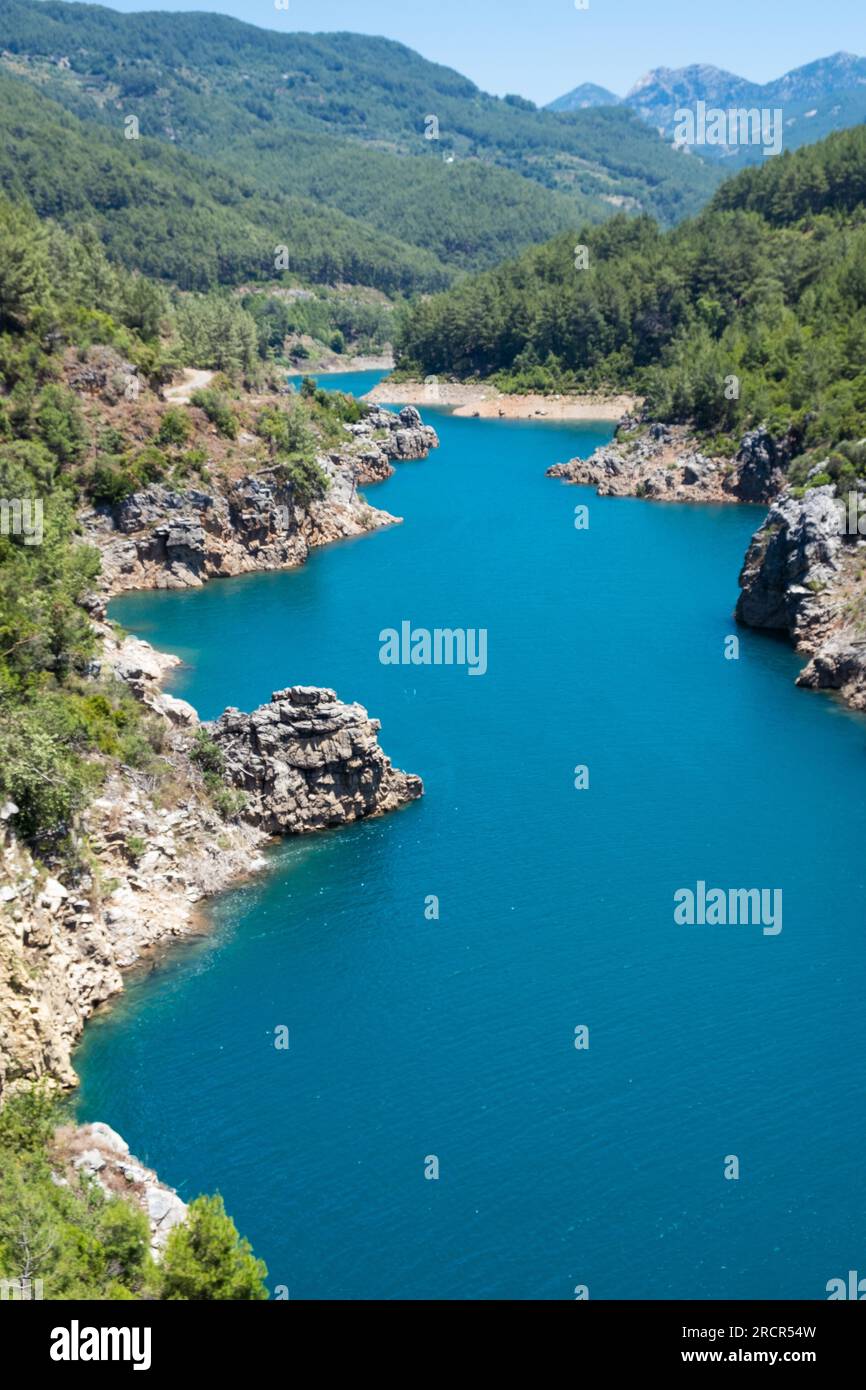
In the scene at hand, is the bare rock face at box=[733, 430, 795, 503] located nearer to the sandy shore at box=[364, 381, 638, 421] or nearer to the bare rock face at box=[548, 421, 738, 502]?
the bare rock face at box=[548, 421, 738, 502]

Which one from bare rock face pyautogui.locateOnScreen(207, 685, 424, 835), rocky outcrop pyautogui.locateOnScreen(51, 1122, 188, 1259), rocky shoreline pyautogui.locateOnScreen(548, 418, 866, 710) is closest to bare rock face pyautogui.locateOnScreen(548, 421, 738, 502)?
rocky shoreline pyautogui.locateOnScreen(548, 418, 866, 710)

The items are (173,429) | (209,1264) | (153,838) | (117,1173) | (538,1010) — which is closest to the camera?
(209,1264)

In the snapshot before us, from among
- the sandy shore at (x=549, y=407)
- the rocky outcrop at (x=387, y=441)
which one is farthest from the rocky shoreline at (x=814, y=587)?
the sandy shore at (x=549, y=407)

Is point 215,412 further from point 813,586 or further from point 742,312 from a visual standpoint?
point 742,312

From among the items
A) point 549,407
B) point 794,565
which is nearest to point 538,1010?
point 794,565

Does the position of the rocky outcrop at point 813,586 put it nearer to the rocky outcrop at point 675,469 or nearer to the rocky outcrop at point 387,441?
the rocky outcrop at point 675,469
